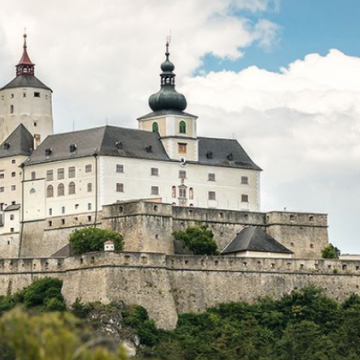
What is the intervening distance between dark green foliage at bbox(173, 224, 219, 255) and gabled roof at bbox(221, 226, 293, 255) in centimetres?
142

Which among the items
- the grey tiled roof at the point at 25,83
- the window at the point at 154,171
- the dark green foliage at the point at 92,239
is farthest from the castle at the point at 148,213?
the dark green foliage at the point at 92,239

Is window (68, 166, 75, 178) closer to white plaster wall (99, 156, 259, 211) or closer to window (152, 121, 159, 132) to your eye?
white plaster wall (99, 156, 259, 211)

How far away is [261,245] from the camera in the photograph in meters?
66.6

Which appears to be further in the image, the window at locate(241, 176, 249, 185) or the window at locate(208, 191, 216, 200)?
the window at locate(241, 176, 249, 185)

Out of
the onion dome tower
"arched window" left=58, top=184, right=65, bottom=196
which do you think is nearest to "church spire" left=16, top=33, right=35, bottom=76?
the onion dome tower

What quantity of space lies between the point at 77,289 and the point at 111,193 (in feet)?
32.5

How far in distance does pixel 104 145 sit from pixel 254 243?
10.2m

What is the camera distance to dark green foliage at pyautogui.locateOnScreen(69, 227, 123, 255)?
6378 centimetres

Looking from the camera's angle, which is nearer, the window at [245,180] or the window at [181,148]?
the window at [181,148]

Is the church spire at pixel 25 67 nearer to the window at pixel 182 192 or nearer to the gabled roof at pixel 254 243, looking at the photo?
the window at pixel 182 192

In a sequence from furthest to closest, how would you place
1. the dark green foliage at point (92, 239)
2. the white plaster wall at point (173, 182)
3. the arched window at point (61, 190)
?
the arched window at point (61, 190) → the white plaster wall at point (173, 182) → the dark green foliage at point (92, 239)

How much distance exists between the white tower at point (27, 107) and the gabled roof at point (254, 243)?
14509 mm

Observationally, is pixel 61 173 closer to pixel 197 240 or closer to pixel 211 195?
pixel 211 195

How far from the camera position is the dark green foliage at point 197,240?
65.4 m
